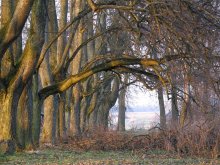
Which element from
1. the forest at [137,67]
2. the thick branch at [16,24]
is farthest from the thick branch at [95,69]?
the thick branch at [16,24]

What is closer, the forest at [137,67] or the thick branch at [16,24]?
the thick branch at [16,24]

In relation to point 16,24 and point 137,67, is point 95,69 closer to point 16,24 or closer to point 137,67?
point 137,67

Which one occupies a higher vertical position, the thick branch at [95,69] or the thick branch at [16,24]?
the thick branch at [16,24]

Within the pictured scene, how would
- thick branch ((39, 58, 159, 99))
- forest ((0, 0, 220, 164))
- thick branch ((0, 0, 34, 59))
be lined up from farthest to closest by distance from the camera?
1. thick branch ((39, 58, 159, 99))
2. forest ((0, 0, 220, 164))
3. thick branch ((0, 0, 34, 59))

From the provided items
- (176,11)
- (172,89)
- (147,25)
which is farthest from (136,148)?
(176,11)

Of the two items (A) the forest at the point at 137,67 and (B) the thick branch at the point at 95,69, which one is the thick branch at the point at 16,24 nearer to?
(A) the forest at the point at 137,67

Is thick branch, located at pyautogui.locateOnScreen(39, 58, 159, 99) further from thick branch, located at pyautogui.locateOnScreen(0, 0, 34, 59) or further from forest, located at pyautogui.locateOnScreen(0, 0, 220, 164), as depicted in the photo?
thick branch, located at pyautogui.locateOnScreen(0, 0, 34, 59)

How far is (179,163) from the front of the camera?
1569 centimetres

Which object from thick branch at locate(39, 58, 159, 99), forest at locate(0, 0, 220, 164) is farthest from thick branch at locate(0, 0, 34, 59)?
thick branch at locate(39, 58, 159, 99)

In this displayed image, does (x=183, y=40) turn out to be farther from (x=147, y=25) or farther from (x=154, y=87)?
(x=154, y=87)

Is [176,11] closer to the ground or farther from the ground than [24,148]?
farther from the ground

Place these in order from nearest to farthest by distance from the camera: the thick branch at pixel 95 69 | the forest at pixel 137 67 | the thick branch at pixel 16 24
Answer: the thick branch at pixel 16 24 < the forest at pixel 137 67 < the thick branch at pixel 95 69

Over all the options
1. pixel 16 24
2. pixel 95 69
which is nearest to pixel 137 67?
pixel 95 69

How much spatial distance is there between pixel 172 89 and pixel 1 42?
19.5ft
